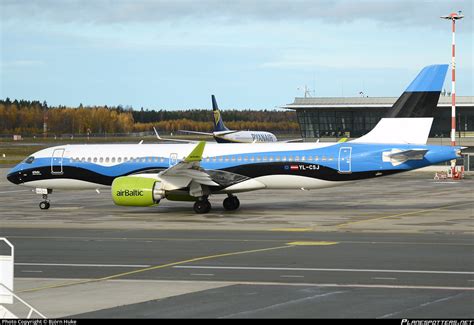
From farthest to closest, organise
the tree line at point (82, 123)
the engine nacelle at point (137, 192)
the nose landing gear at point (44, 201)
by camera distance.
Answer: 1. the tree line at point (82, 123)
2. the nose landing gear at point (44, 201)
3. the engine nacelle at point (137, 192)

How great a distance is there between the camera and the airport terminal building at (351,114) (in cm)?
8538

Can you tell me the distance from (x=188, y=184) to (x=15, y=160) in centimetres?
5670

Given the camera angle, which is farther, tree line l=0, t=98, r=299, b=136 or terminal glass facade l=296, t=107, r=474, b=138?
tree line l=0, t=98, r=299, b=136

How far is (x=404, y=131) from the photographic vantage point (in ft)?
122

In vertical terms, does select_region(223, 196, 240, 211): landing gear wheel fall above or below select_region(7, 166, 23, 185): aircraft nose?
below

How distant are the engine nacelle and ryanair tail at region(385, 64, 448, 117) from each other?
1105 centimetres

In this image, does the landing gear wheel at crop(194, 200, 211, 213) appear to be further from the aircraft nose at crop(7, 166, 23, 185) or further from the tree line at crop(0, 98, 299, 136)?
the tree line at crop(0, 98, 299, 136)

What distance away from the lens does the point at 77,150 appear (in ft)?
134

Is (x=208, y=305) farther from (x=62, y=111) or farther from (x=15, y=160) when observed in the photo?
(x=62, y=111)

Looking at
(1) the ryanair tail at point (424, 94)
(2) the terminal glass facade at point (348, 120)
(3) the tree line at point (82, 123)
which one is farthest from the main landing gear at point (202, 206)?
(3) the tree line at point (82, 123)

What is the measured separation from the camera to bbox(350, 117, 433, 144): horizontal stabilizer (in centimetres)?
3703

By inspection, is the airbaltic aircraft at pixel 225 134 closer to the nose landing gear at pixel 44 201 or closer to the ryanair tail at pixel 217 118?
the ryanair tail at pixel 217 118

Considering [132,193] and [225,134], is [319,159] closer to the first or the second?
[132,193]

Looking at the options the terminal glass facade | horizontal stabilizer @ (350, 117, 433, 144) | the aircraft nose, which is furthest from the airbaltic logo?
the terminal glass facade
